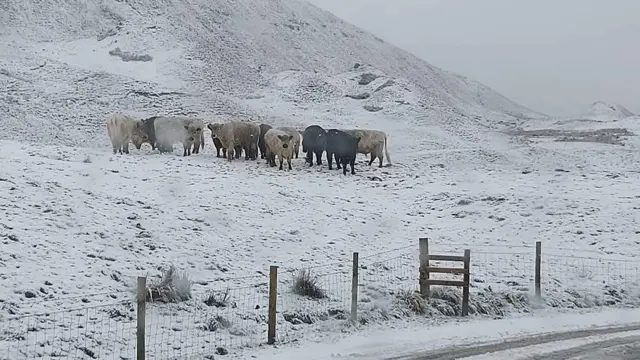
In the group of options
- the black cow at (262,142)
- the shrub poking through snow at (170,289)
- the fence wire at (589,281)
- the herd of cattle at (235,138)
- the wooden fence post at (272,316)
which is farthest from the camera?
the black cow at (262,142)

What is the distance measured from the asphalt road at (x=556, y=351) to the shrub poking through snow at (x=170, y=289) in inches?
Answer: 147

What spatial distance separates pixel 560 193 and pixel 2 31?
52576mm

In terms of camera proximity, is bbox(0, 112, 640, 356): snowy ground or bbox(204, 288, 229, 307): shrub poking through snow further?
bbox(204, 288, 229, 307): shrub poking through snow

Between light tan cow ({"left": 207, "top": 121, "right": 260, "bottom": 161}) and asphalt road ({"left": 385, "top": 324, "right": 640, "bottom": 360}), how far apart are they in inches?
704

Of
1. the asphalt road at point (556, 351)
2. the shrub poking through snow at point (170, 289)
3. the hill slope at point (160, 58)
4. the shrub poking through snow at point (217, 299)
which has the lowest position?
the asphalt road at point (556, 351)

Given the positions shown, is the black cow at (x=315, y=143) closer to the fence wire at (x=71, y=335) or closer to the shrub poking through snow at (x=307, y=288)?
the shrub poking through snow at (x=307, y=288)

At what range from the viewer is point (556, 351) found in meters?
11.3

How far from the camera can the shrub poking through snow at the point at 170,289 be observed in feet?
39.2

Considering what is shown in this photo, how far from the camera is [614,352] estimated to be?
1135cm

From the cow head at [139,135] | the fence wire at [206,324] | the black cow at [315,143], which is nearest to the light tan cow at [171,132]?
the cow head at [139,135]

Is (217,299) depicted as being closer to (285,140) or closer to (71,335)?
(71,335)

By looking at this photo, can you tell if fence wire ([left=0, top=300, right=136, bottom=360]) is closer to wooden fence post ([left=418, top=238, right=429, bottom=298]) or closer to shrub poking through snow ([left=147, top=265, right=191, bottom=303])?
shrub poking through snow ([left=147, top=265, right=191, bottom=303])

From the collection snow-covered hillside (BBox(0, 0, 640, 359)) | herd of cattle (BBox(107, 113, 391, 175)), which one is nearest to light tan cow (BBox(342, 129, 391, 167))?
herd of cattle (BBox(107, 113, 391, 175))

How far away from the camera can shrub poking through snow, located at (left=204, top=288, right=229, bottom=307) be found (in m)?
12.3
